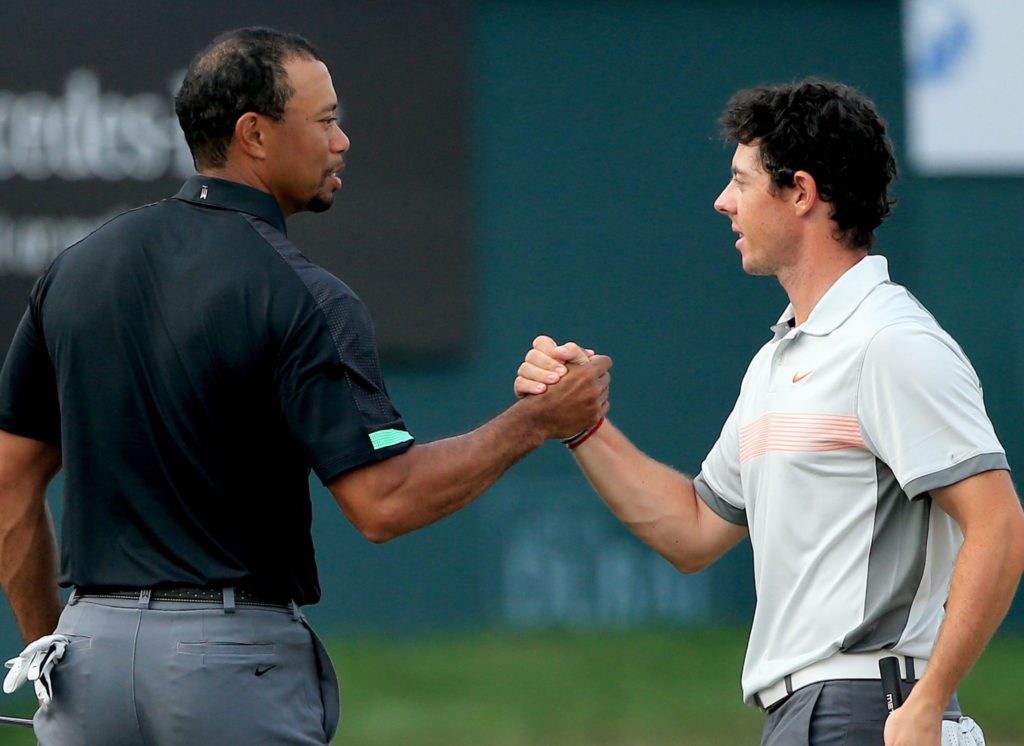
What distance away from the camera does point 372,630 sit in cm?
715

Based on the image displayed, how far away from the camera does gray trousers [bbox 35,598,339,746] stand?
257 centimetres

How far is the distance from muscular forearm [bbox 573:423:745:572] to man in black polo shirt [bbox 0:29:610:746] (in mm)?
504

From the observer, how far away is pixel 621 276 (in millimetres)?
7441

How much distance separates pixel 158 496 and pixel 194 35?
15.0ft

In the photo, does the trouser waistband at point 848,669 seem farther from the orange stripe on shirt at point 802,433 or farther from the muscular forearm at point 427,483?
the muscular forearm at point 427,483

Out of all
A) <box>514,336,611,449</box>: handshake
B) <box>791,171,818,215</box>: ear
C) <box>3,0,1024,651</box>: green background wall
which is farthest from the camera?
<box>3,0,1024,651</box>: green background wall

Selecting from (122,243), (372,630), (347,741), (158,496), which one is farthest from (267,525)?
(372,630)

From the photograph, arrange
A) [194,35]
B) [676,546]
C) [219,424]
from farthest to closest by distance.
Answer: [194,35] → [676,546] → [219,424]

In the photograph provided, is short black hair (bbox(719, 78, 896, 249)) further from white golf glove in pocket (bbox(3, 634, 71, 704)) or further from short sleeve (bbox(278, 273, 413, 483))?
white golf glove in pocket (bbox(3, 634, 71, 704))

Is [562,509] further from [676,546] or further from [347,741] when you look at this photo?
[676,546]

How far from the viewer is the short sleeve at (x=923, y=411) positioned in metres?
2.50

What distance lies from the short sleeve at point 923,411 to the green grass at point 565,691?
12.9 feet

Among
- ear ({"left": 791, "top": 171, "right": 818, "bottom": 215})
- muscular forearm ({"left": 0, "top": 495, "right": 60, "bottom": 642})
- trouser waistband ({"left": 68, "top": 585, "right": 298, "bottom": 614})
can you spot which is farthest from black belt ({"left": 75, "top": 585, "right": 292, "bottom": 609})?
ear ({"left": 791, "top": 171, "right": 818, "bottom": 215})

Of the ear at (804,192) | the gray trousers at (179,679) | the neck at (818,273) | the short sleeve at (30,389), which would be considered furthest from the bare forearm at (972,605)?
the short sleeve at (30,389)
